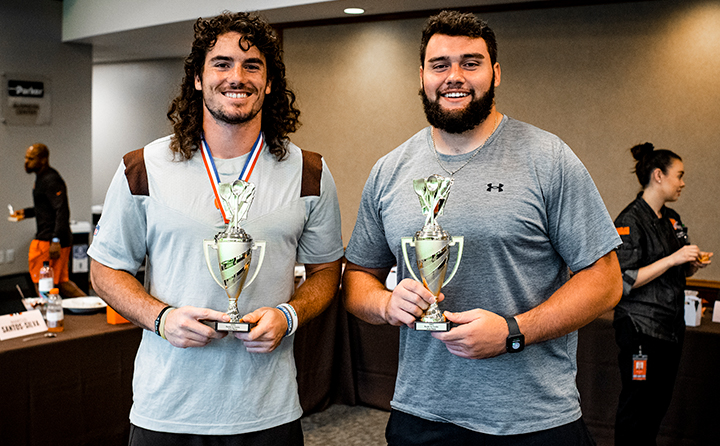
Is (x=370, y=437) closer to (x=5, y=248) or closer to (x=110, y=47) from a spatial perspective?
(x=5, y=248)

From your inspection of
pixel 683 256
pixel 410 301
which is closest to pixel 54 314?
pixel 410 301

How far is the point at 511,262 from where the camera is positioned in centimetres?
138

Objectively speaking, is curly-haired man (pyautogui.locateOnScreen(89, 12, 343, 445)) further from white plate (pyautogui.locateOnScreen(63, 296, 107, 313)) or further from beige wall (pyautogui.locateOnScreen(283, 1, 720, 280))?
beige wall (pyautogui.locateOnScreen(283, 1, 720, 280))

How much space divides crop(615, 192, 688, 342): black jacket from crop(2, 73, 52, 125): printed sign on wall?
653 cm

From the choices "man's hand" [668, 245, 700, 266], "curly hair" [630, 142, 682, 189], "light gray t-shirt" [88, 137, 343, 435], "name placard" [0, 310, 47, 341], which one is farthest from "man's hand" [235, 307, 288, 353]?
"curly hair" [630, 142, 682, 189]

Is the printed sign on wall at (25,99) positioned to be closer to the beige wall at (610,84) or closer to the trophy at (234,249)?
the beige wall at (610,84)

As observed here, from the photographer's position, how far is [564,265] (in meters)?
1.47

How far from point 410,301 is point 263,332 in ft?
1.05

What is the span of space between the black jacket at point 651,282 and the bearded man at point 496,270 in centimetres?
161

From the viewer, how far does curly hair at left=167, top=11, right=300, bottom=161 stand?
1532 mm

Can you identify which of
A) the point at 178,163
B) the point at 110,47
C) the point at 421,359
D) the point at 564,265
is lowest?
the point at 421,359

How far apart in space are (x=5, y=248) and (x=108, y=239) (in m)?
6.47

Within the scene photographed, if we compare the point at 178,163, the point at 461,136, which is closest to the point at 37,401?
the point at 178,163

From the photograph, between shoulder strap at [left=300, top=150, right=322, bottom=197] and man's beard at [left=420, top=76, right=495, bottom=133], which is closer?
man's beard at [left=420, top=76, right=495, bottom=133]
